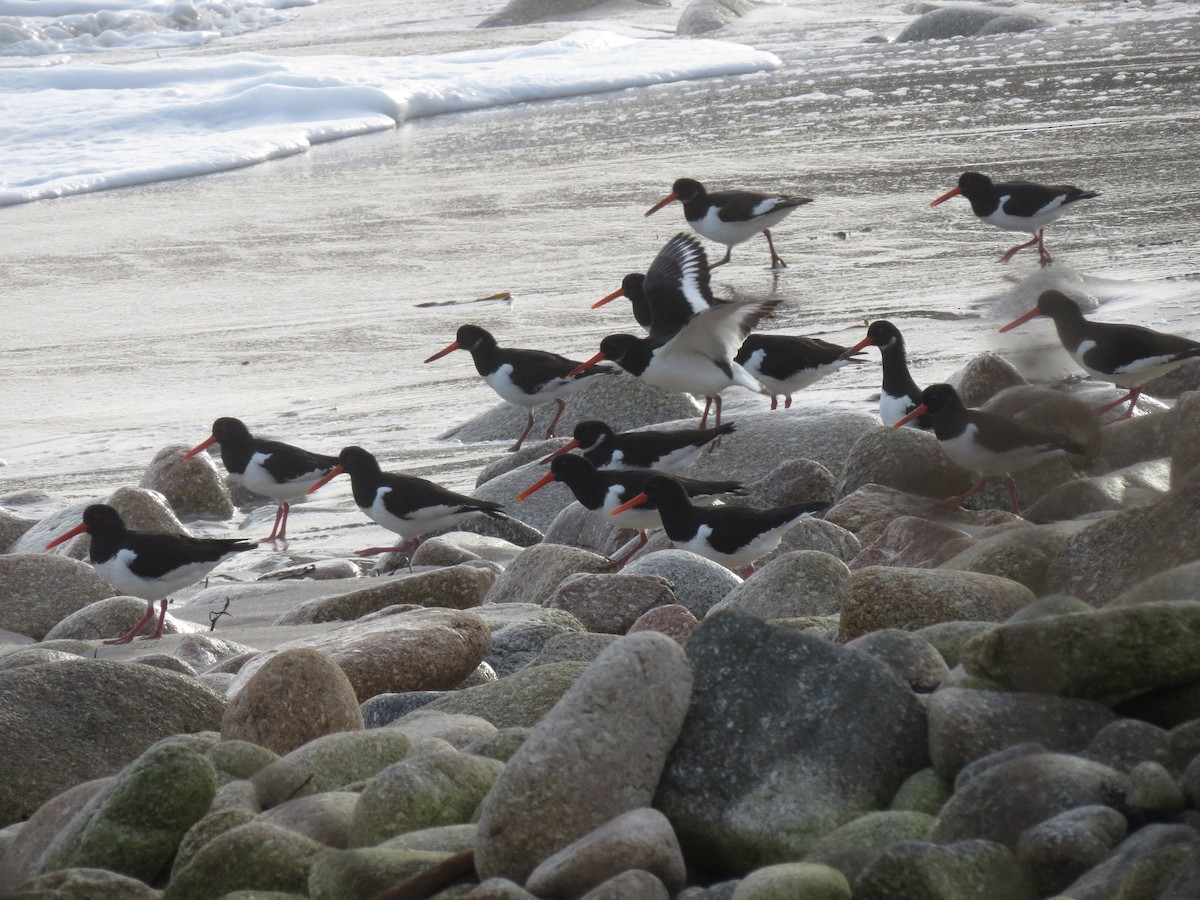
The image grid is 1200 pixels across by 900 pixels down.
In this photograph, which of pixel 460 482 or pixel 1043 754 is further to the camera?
pixel 460 482

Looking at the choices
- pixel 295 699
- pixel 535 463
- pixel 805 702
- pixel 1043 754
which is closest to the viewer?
pixel 1043 754

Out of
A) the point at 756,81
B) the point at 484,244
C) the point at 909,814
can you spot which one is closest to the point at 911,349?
the point at 484,244

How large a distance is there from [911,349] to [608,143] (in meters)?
8.19

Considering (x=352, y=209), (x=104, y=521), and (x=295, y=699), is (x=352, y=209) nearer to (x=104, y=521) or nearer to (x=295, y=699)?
(x=104, y=521)

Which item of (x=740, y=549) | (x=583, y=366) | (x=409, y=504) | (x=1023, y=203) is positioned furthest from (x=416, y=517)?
(x=1023, y=203)

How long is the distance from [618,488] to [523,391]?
1.98m

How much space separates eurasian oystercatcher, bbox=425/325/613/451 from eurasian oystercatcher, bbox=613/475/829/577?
225 centimetres

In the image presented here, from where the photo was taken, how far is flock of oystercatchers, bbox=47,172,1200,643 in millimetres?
5730

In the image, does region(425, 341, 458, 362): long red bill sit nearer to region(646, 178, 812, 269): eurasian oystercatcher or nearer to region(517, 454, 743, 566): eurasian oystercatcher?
region(517, 454, 743, 566): eurasian oystercatcher

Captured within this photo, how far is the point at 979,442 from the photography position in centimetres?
551

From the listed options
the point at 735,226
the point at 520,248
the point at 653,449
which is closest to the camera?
the point at 653,449

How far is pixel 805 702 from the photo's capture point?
2.83 meters

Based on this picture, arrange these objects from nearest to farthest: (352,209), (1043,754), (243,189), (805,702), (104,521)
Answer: (1043,754)
(805,702)
(104,521)
(352,209)
(243,189)

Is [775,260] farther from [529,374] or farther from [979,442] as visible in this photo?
[979,442]
